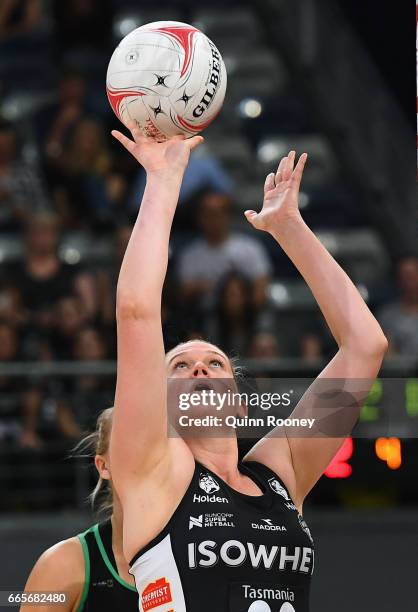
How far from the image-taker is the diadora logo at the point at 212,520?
102 inches

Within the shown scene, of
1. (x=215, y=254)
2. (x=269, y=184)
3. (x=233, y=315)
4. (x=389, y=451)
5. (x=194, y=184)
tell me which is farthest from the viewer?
(x=194, y=184)

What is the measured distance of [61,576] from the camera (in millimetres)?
3066

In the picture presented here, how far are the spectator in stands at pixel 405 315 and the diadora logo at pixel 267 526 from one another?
3543 mm

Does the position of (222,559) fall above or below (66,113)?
below

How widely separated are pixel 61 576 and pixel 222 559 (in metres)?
0.66

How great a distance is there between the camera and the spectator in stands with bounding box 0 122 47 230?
7598mm

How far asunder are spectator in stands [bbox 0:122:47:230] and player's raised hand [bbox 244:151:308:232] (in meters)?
4.70

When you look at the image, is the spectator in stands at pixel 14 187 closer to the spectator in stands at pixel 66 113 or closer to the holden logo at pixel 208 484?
the spectator in stands at pixel 66 113

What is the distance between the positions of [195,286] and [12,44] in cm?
352

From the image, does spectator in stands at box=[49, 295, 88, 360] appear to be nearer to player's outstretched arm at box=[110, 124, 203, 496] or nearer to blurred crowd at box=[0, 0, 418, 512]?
blurred crowd at box=[0, 0, 418, 512]

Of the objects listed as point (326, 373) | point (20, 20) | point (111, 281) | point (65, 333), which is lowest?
point (326, 373)

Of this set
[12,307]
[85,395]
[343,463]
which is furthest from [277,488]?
[12,307]

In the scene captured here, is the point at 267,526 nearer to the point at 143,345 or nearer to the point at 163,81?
the point at 143,345

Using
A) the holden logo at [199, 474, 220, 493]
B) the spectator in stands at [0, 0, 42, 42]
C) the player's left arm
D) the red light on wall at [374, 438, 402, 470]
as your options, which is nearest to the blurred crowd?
the spectator in stands at [0, 0, 42, 42]
